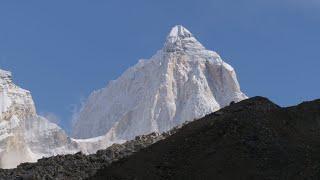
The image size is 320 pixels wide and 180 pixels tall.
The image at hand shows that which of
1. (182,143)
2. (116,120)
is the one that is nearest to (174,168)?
(182,143)

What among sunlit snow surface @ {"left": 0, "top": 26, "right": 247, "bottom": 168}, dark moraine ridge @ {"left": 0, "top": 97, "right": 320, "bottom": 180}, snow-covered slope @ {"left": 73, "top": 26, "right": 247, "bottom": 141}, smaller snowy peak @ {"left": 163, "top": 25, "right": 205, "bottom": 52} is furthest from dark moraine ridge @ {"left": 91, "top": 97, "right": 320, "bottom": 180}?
smaller snowy peak @ {"left": 163, "top": 25, "right": 205, "bottom": 52}

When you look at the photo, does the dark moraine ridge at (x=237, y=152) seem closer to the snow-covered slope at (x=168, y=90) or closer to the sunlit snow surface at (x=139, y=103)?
the sunlit snow surface at (x=139, y=103)

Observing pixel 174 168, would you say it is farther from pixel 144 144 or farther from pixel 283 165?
pixel 144 144

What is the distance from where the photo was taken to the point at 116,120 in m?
179

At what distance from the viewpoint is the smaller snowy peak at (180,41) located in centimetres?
17338

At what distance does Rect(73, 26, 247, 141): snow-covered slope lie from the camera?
165750 mm

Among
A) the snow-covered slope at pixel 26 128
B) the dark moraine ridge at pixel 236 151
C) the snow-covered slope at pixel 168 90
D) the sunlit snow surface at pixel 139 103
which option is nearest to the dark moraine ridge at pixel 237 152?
the dark moraine ridge at pixel 236 151

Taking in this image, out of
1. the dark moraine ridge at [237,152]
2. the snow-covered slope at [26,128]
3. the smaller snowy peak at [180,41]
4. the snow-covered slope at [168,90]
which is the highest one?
the smaller snowy peak at [180,41]

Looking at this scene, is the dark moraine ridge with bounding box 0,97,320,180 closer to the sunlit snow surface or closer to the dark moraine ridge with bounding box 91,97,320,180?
the dark moraine ridge with bounding box 91,97,320,180

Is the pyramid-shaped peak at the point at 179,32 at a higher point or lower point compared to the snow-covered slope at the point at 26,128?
higher

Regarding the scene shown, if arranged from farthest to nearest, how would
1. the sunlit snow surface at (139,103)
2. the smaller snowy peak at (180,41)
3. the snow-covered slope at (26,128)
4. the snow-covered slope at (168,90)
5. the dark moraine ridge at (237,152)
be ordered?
the smaller snowy peak at (180,41) < the snow-covered slope at (168,90) < the sunlit snow surface at (139,103) < the snow-covered slope at (26,128) < the dark moraine ridge at (237,152)

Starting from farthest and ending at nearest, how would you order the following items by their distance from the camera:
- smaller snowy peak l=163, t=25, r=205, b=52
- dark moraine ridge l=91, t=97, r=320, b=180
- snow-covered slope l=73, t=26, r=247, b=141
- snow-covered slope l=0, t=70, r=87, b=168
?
smaller snowy peak l=163, t=25, r=205, b=52
snow-covered slope l=73, t=26, r=247, b=141
snow-covered slope l=0, t=70, r=87, b=168
dark moraine ridge l=91, t=97, r=320, b=180

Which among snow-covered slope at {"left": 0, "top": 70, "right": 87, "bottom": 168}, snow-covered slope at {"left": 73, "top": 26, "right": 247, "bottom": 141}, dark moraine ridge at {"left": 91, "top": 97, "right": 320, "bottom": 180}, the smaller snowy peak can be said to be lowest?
dark moraine ridge at {"left": 91, "top": 97, "right": 320, "bottom": 180}

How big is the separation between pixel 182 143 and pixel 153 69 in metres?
137
